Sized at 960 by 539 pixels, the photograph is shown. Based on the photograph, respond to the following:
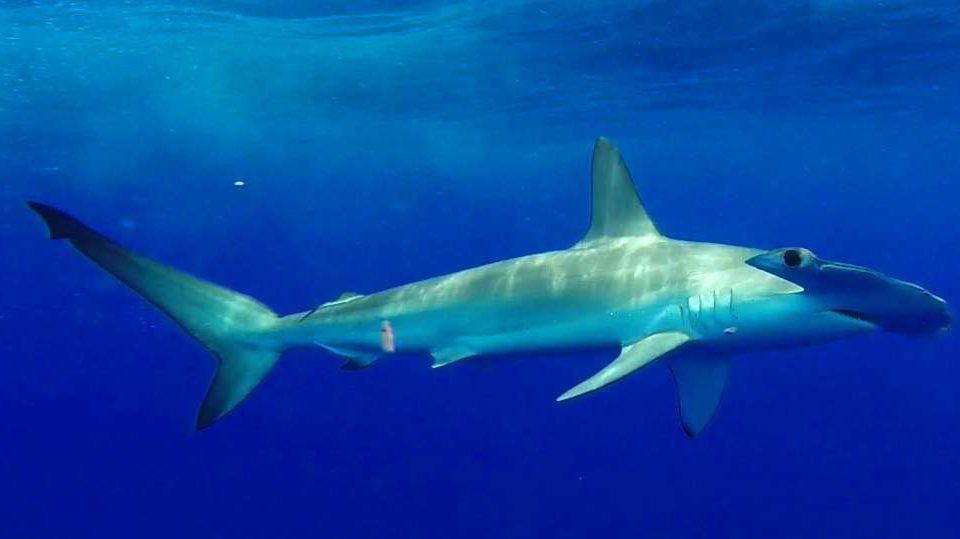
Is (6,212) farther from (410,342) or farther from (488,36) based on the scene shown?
(410,342)

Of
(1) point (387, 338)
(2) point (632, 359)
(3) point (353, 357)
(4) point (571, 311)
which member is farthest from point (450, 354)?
(2) point (632, 359)

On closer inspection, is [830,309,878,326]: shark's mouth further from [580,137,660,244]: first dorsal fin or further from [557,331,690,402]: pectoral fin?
[580,137,660,244]: first dorsal fin

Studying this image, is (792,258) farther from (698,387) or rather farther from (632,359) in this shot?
(698,387)

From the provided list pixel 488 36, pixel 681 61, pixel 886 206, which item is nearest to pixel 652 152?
pixel 681 61

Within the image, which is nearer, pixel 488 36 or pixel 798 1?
pixel 798 1

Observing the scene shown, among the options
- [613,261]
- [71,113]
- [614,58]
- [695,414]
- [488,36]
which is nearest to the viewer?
[613,261]

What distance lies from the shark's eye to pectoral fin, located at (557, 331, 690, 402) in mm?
1275

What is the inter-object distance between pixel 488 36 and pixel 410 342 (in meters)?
14.8

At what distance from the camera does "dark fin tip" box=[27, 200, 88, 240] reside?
4.76 metres

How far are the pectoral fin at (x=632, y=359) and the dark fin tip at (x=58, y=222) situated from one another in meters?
2.96

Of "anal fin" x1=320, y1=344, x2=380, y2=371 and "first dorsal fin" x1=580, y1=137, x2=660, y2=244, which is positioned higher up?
"first dorsal fin" x1=580, y1=137, x2=660, y2=244

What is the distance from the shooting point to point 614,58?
2248 centimetres

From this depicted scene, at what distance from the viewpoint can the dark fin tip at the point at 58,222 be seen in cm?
476

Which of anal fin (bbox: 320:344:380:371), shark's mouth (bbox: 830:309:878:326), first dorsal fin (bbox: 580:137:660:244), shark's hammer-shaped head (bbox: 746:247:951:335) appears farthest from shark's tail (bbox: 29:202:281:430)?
shark's mouth (bbox: 830:309:878:326)
